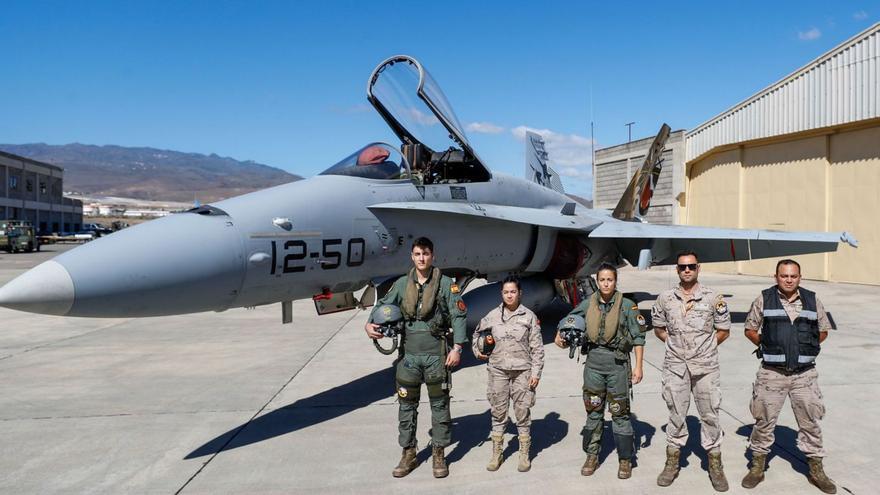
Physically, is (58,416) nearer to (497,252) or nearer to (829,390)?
(497,252)

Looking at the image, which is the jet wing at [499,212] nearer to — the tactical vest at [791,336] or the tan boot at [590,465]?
the tan boot at [590,465]

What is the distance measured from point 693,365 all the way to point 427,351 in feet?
6.00

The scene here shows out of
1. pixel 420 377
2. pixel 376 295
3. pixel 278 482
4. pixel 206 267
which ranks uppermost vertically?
pixel 206 267

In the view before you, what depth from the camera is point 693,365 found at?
12.2ft

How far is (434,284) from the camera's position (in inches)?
159

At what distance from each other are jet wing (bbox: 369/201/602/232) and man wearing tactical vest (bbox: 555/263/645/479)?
98.3 inches

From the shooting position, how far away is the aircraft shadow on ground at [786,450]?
3912mm

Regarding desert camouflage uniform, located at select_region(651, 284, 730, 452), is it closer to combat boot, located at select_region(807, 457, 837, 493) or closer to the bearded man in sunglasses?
the bearded man in sunglasses

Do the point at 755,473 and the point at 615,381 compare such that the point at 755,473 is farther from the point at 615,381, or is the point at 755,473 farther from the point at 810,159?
the point at 810,159

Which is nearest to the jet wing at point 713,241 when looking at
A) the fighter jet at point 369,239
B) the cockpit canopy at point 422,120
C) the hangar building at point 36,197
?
the fighter jet at point 369,239

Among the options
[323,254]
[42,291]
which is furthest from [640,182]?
[42,291]

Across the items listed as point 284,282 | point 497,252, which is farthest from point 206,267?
point 497,252

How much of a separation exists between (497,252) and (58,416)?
5088 millimetres

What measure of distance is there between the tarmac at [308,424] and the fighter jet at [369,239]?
109cm
